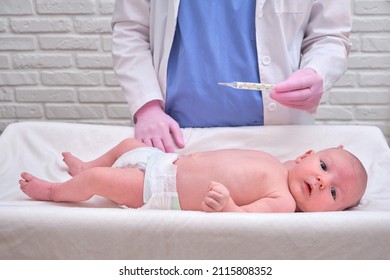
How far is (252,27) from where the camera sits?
1.21 metres

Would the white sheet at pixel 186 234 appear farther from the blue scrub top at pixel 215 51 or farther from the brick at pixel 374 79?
the brick at pixel 374 79

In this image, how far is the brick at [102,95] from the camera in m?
2.12

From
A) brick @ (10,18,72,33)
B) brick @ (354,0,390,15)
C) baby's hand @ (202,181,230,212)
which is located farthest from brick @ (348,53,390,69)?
baby's hand @ (202,181,230,212)

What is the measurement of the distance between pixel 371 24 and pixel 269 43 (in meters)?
0.99

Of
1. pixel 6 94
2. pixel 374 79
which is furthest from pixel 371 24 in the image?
pixel 6 94

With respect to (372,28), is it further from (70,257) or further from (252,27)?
(70,257)

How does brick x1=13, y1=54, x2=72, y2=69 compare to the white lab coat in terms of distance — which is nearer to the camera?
the white lab coat

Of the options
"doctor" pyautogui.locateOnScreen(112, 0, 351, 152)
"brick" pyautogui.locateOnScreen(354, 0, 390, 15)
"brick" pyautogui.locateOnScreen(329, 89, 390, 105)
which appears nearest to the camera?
"doctor" pyautogui.locateOnScreen(112, 0, 351, 152)

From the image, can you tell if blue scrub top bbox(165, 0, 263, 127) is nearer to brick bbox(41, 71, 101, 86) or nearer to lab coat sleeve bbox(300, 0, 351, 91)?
lab coat sleeve bbox(300, 0, 351, 91)

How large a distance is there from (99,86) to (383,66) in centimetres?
118

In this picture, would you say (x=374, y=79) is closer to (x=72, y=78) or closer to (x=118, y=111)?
(x=118, y=111)

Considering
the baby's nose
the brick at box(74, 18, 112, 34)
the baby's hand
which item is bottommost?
the baby's nose

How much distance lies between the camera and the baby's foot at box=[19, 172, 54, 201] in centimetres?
106

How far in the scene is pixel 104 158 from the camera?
1229 millimetres
